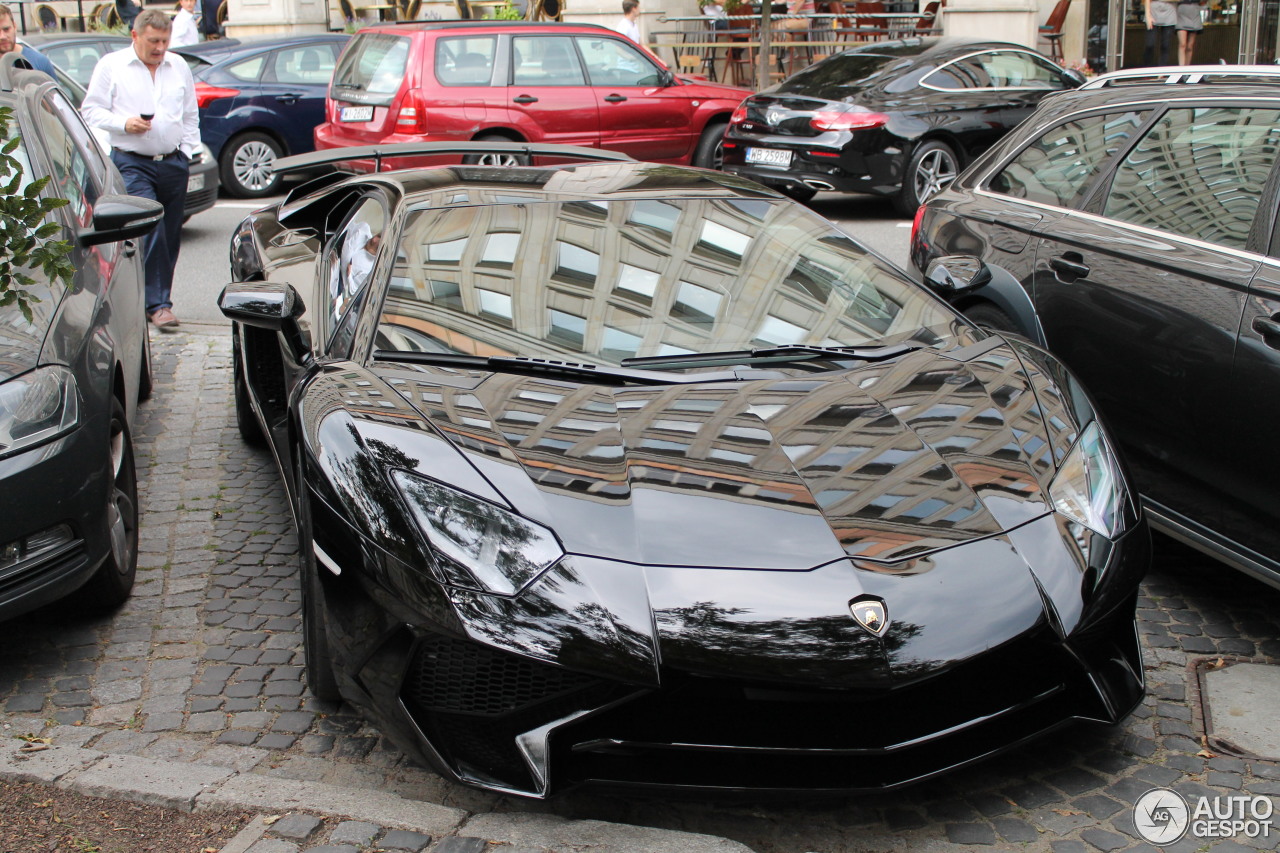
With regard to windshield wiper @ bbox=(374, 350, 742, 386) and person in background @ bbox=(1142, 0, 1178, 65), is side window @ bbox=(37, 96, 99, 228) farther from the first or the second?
person in background @ bbox=(1142, 0, 1178, 65)

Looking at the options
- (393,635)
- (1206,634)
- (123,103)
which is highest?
(123,103)

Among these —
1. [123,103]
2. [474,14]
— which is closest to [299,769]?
[123,103]

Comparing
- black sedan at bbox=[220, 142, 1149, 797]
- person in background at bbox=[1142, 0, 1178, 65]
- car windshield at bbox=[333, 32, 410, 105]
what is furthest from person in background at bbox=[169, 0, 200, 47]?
black sedan at bbox=[220, 142, 1149, 797]

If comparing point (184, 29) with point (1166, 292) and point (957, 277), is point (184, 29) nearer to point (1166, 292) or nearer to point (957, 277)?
point (957, 277)

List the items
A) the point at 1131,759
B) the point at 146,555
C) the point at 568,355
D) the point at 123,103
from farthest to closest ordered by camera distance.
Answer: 1. the point at 123,103
2. the point at 146,555
3. the point at 568,355
4. the point at 1131,759

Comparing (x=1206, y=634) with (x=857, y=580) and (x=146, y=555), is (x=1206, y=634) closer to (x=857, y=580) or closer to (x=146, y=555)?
(x=857, y=580)

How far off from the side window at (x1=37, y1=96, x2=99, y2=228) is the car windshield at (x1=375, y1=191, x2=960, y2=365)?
1.79 metres

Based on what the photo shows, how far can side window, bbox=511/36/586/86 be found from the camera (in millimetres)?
11984

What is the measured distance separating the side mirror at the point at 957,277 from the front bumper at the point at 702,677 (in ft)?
5.62

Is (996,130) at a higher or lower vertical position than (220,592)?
higher

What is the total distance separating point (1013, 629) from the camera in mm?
2830

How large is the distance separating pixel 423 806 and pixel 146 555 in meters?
2.20

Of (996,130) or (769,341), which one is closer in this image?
(769,341)

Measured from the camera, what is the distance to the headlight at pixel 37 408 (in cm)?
362
